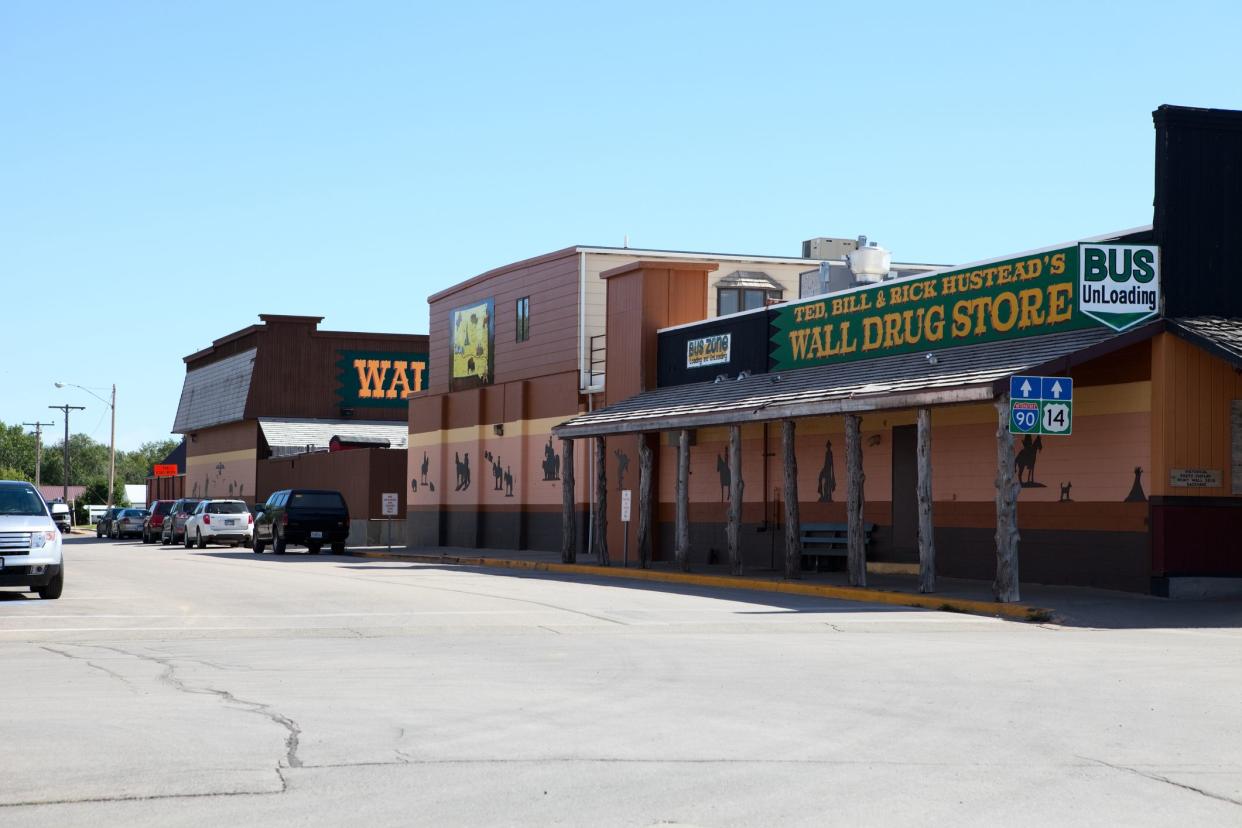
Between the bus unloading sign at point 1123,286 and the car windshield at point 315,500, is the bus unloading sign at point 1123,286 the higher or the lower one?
the higher one

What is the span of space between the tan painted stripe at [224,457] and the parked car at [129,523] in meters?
5.78

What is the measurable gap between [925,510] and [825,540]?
6.70 metres

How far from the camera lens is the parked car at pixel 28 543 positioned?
68.9ft

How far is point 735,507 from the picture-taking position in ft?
94.1

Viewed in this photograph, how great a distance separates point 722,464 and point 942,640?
16604mm

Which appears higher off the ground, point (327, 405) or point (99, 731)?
point (327, 405)

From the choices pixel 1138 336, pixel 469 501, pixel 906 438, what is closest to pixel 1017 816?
pixel 1138 336

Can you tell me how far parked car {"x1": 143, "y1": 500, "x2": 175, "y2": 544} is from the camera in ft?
198

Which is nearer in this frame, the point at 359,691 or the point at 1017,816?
the point at 1017,816

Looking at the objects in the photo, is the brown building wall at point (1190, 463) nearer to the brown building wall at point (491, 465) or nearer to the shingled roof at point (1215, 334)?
the shingled roof at point (1215, 334)

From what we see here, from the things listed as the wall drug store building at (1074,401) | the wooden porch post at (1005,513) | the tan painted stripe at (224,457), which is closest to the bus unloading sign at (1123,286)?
the wall drug store building at (1074,401)

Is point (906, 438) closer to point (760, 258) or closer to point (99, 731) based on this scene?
point (760, 258)

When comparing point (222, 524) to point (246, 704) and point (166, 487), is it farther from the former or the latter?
point (246, 704)

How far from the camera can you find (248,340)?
72.4 metres
